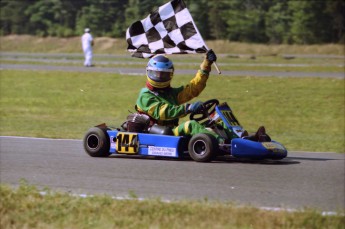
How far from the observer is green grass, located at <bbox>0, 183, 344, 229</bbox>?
4.43 meters

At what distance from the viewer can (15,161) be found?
7.26m

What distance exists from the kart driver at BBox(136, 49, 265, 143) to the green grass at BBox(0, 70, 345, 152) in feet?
6.62

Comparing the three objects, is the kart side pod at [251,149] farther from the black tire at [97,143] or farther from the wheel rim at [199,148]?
the black tire at [97,143]

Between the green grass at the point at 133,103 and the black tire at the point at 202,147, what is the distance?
91.9 inches

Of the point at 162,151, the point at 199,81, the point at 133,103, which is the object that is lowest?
the point at 162,151

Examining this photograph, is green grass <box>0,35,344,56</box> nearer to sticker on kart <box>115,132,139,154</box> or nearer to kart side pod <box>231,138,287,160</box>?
sticker on kart <box>115,132,139,154</box>

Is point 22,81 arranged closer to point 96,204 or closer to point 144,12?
point 144,12

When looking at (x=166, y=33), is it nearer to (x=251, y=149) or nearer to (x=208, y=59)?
(x=208, y=59)

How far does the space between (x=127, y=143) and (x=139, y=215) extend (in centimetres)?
296

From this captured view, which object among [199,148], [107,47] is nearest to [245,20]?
[107,47]

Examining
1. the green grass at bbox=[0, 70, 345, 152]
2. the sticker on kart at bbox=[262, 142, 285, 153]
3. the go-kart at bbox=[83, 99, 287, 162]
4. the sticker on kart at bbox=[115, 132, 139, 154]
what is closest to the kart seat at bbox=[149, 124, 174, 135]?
the go-kart at bbox=[83, 99, 287, 162]

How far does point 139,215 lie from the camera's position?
4637mm

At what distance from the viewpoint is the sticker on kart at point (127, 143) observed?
7535 millimetres

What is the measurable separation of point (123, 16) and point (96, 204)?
334 inches
